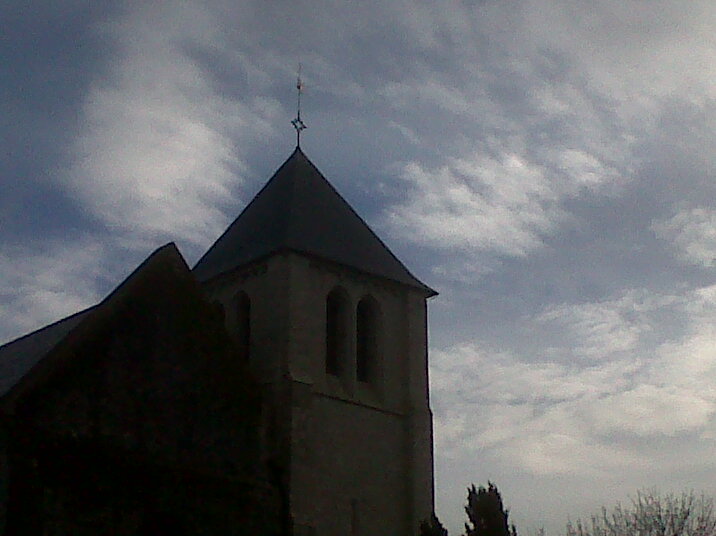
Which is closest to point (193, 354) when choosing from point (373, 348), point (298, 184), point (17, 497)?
point (17, 497)

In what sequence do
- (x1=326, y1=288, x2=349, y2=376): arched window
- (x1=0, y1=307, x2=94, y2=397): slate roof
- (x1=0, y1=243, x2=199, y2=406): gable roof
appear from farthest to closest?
1. (x1=326, y1=288, x2=349, y2=376): arched window
2. (x1=0, y1=307, x2=94, y2=397): slate roof
3. (x1=0, y1=243, x2=199, y2=406): gable roof

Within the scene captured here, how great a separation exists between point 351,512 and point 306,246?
18.4ft

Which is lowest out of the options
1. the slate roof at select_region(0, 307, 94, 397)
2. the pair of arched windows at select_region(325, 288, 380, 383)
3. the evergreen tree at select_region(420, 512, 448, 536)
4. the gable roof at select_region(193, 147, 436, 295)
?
the evergreen tree at select_region(420, 512, 448, 536)

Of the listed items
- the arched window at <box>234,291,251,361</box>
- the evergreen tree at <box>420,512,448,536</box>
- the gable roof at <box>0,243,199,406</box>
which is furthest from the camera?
the arched window at <box>234,291,251,361</box>

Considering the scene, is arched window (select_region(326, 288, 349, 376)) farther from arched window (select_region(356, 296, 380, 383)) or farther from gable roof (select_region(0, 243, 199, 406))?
gable roof (select_region(0, 243, 199, 406))

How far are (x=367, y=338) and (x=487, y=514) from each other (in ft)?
18.0

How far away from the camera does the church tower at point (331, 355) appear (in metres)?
22.3

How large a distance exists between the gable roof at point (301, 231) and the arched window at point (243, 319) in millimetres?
720

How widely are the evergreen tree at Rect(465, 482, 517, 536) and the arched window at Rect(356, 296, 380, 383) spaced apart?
13.9ft

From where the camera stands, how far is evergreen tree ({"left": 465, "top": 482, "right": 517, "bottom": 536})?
21.0m

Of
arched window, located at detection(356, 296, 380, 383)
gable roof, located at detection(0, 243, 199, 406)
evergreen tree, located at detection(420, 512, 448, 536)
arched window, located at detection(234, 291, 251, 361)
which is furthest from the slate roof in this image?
evergreen tree, located at detection(420, 512, 448, 536)

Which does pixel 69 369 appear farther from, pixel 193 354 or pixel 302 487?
pixel 302 487

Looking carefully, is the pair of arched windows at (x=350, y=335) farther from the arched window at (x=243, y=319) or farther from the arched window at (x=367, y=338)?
the arched window at (x=243, y=319)

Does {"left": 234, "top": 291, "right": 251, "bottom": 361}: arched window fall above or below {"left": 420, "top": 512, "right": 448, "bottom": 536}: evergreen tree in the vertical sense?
above
